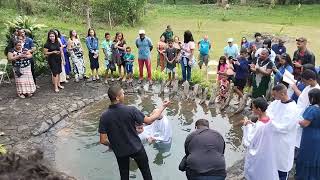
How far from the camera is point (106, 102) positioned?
1152 cm

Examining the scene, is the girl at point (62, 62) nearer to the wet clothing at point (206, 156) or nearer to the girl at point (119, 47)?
the girl at point (119, 47)

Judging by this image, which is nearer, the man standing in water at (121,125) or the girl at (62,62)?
the man standing in water at (121,125)

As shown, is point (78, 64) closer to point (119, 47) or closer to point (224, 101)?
point (119, 47)

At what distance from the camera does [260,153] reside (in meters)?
6.25

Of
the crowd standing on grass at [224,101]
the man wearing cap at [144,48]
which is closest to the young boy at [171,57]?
the crowd standing on grass at [224,101]

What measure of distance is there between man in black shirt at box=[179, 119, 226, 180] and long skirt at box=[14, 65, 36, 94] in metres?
6.99

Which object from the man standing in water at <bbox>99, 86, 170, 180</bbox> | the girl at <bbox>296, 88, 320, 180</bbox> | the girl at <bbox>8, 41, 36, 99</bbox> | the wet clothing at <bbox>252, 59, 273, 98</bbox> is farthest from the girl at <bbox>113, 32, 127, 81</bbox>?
the girl at <bbox>296, 88, 320, 180</bbox>

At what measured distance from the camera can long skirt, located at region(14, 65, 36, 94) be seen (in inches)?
437

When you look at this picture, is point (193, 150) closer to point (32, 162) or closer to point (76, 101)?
point (32, 162)

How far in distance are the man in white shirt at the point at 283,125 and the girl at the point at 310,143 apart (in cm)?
17

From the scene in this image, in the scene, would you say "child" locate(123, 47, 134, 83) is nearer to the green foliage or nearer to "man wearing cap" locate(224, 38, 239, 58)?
the green foliage

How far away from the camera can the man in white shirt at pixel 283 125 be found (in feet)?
20.2

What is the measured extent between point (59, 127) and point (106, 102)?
1.89 m

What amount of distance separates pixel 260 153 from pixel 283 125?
521mm
